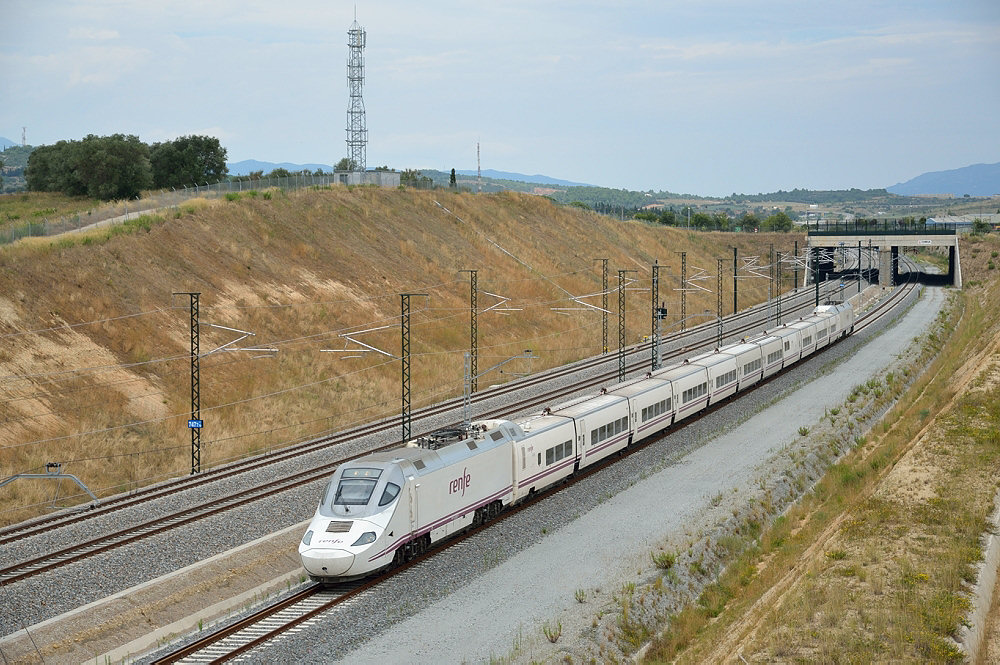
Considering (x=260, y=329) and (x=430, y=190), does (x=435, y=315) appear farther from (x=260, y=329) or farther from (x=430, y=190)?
(x=430, y=190)

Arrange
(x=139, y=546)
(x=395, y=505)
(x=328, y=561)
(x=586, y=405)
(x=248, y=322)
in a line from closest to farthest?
(x=328, y=561), (x=395, y=505), (x=139, y=546), (x=586, y=405), (x=248, y=322)

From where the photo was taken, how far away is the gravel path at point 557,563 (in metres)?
21.5

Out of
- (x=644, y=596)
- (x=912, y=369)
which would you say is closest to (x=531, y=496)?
(x=644, y=596)

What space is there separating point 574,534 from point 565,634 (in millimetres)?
8038

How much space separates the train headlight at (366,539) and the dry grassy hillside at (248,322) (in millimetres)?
16241

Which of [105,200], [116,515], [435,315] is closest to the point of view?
[116,515]

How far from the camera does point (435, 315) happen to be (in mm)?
78250

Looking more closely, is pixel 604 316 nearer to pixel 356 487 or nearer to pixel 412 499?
pixel 412 499

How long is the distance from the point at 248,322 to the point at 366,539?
41.1 m

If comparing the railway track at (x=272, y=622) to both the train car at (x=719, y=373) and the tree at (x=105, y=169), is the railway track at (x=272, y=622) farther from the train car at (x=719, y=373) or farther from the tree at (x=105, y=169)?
the tree at (x=105, y=169)

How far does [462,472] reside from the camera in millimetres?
28875

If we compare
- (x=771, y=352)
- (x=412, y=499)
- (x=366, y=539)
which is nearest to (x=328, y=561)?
(x=366, y=539)

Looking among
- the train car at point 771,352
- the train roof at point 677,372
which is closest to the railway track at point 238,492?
the train roof at point 677,372

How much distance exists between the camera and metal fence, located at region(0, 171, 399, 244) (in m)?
62.8
